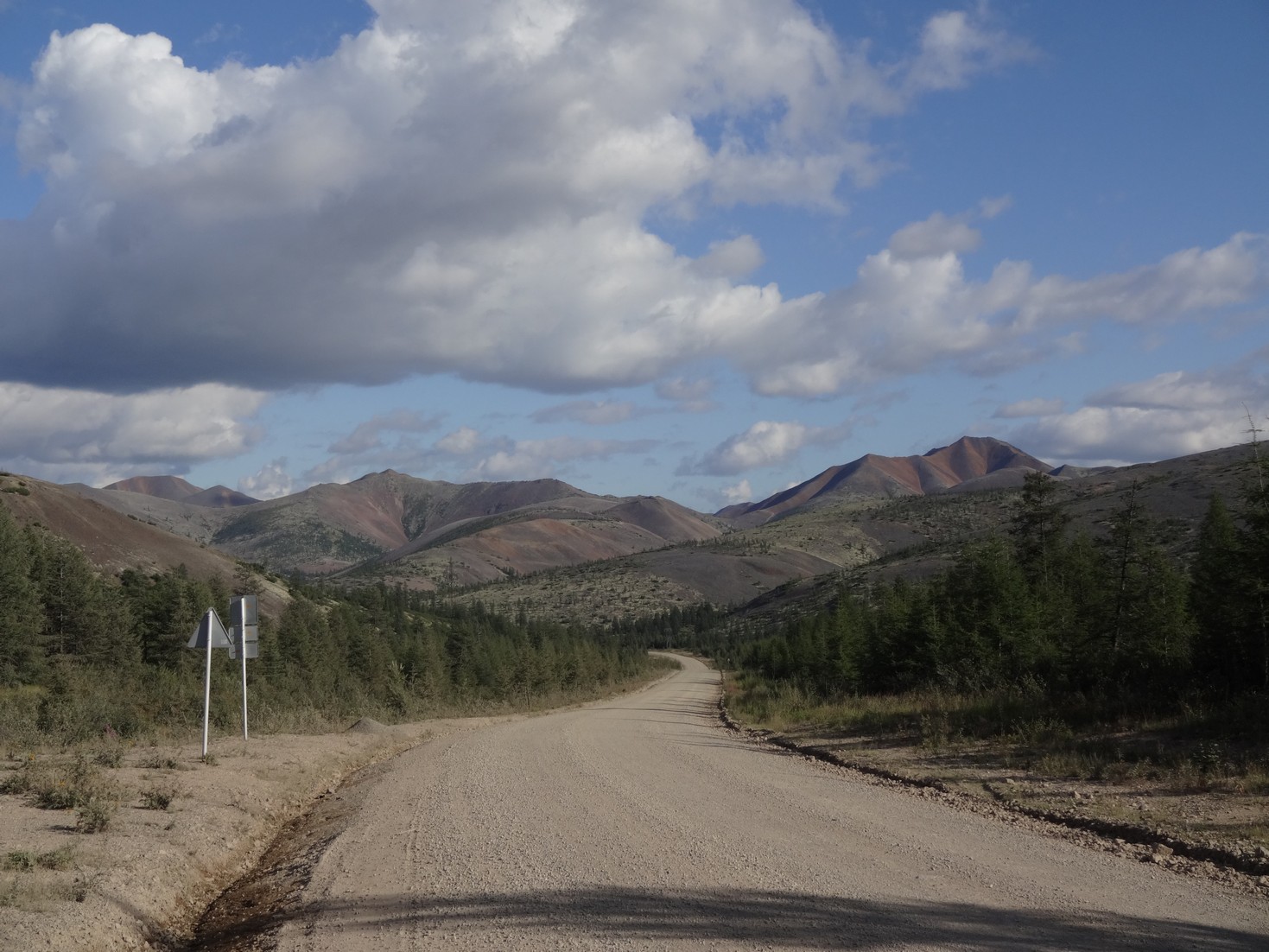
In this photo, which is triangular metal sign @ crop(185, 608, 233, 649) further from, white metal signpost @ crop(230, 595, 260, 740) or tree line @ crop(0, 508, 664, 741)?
tree line @ crop(0, 508, 664, 741)

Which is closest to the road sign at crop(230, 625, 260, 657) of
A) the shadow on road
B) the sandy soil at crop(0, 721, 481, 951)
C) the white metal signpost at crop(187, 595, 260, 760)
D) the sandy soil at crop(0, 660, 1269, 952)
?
the white metal signpost at crop(187, 595, 260, 760)

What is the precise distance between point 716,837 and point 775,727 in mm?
16638

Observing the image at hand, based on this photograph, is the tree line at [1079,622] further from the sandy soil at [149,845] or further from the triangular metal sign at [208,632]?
the triangular metal sign at [208,632]

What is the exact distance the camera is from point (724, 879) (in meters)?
7.95

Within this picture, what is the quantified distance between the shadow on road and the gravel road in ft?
0.07

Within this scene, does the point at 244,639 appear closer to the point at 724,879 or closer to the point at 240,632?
the point at 240,632

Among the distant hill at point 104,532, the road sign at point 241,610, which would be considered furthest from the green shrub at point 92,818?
the distant hill at point 104,532

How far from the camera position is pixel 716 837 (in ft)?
31.6

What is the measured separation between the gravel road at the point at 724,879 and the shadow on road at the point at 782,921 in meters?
0.02

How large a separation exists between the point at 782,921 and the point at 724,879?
4.19 feet

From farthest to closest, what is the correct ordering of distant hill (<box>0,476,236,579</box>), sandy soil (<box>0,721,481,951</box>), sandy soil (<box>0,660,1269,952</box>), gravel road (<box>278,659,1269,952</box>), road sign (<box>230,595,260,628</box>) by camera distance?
distant hill (<box>0,476,236,579</box>)
road sign (<box>230,595,260,628</box>)
sandy soil (<box>0,721,481,951</box>)
sandy soil (<box>0,660,1269,952</box>)
gravel road (<box>278,659,1269,952</box>)

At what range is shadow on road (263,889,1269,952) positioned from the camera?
6.23 m

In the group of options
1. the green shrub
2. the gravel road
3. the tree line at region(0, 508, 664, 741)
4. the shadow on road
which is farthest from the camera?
the tree line at region(0, 508, 664, 741)

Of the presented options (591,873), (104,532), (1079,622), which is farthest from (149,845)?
(104,532)
